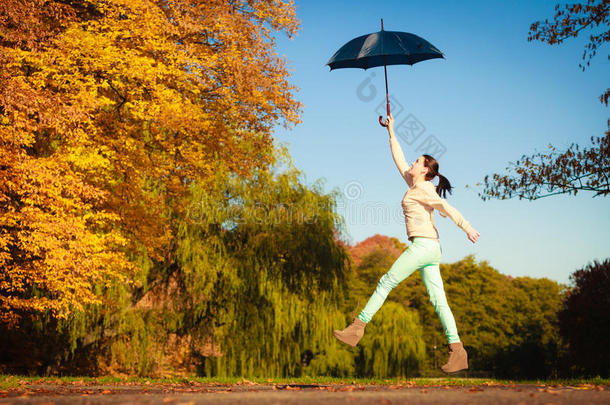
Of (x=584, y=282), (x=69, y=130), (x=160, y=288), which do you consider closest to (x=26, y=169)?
(x=69, y=130)

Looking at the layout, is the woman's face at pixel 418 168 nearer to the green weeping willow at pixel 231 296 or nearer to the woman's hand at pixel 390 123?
the woman's hand at pixel 390 123

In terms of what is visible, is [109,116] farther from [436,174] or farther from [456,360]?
[456,360]

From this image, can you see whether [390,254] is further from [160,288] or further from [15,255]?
[15,255]

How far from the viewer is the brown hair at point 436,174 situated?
6453 millimetres

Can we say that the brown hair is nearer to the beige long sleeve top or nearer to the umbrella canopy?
the beige long sleeve top

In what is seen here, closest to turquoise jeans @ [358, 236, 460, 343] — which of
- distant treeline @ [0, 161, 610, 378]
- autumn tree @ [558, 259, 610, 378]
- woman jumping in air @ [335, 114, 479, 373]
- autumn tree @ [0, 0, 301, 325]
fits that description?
woman jumping in air @ [335, 114, 479, 373]

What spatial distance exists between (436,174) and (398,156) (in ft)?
1.85

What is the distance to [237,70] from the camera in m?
13.5

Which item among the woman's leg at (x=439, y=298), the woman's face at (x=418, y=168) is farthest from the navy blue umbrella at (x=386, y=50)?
the woman's leg at (x=439, y=298)

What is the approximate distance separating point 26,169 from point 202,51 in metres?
5.38

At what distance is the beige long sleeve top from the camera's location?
6043mm

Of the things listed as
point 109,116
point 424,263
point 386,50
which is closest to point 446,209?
point 424,263

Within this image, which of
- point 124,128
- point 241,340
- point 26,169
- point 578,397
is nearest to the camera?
point 578,397

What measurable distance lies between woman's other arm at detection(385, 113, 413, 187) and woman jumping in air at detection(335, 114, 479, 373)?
215 millimetres
